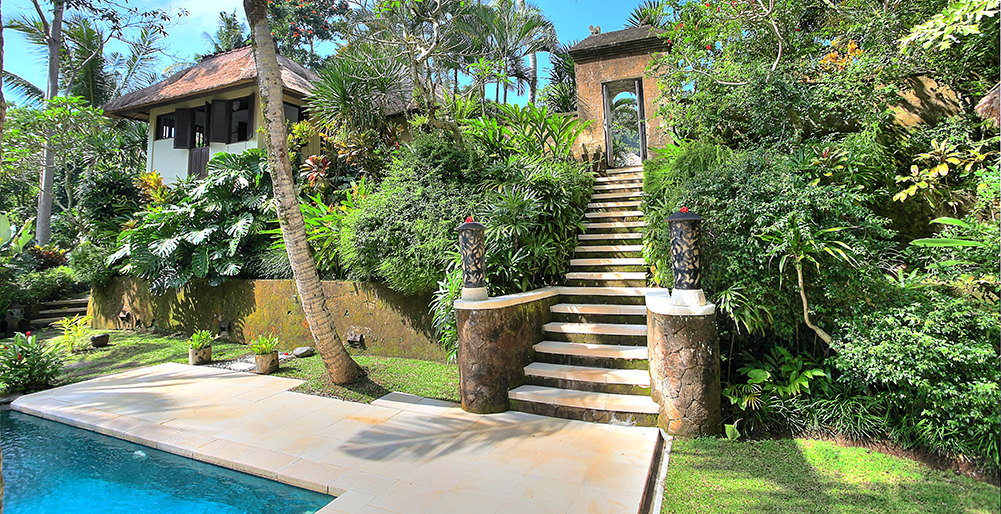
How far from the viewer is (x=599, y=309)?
18.0 feet

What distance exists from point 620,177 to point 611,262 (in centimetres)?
304

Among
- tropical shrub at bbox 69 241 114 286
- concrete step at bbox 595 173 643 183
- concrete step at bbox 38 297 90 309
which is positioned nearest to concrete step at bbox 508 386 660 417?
concrete step at bbox 595 173 643 183

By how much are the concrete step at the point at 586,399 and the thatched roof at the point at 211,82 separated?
32.4 feet

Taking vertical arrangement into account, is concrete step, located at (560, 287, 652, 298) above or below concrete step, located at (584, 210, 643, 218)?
below

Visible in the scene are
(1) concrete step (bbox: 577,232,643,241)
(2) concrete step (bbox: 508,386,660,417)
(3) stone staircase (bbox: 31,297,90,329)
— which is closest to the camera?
(2) concrete step (bbox: 508,386,660,417)

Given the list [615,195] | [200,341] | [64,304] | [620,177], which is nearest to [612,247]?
[615,195]

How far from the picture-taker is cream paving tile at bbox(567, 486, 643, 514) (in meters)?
2.94

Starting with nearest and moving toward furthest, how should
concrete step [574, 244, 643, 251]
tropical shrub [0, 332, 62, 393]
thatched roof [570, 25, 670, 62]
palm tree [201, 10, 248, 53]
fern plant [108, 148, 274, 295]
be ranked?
tropical shrub [0, 332, 62, 393], concrete step [574, 244, 643, 251], fern plant [108, 148, 274, 295], thatched roof [570, 25, 670, 62], palm tree [201, 10, 248, 53]

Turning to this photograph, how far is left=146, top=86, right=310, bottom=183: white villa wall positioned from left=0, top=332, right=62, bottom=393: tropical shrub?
21.9 feet

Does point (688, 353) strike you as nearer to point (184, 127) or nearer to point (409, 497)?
point (409, 497)

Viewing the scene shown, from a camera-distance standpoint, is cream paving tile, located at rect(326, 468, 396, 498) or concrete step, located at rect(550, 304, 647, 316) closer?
cream paving tile, located at rect(326, 468, 396, 498)

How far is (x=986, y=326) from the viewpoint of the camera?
3.29 meters

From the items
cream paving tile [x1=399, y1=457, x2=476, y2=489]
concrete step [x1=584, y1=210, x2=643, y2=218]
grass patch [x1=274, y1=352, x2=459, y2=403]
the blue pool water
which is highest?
concrete step [x1=584, y1=210, x2=643, y2=218]

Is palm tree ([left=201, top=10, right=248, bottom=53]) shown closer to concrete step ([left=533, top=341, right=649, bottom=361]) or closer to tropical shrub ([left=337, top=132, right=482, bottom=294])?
tropical shrub ([left=337, top=132, right=482, bottom=294])
